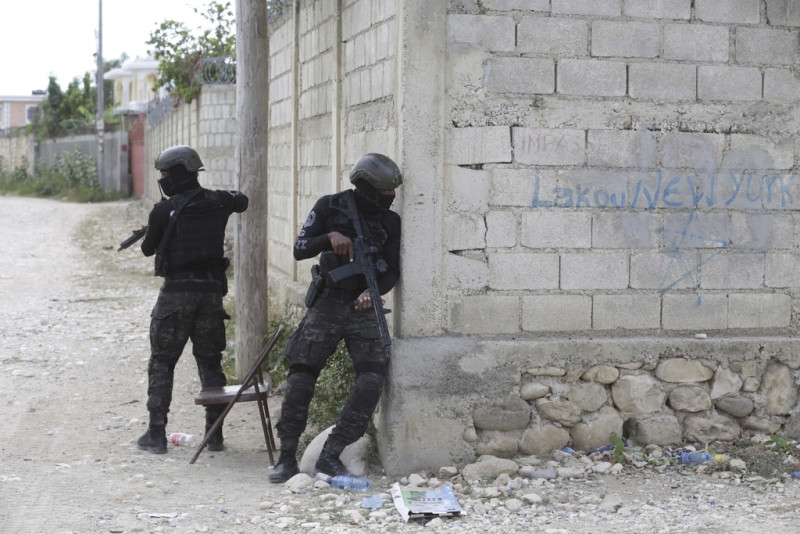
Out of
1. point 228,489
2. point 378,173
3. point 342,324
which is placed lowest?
point 228,489

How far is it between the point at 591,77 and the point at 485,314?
1.48 metres

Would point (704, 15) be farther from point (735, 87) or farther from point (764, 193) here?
point (764, 193)

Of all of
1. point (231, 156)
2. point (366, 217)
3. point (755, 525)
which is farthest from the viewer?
point (231, 156)

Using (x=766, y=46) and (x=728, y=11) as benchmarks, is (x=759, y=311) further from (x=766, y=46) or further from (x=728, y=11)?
(x=728, y=11)

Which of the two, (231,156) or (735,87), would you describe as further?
(231,156)

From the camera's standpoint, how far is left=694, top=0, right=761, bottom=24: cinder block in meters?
5.89

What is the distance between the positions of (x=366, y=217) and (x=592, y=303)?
4.64ft

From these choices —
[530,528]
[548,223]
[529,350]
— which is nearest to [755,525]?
[530,528]

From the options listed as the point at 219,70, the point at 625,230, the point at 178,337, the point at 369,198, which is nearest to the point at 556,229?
the point at 625,230

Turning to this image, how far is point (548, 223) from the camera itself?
5.77 m

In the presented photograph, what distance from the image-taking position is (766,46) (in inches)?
236

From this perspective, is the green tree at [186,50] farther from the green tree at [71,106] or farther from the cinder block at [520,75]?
the green tree at [71,106]

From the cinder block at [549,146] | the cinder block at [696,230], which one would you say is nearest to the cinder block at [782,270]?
the cinder block at [696,230]

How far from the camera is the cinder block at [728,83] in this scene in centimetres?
593
